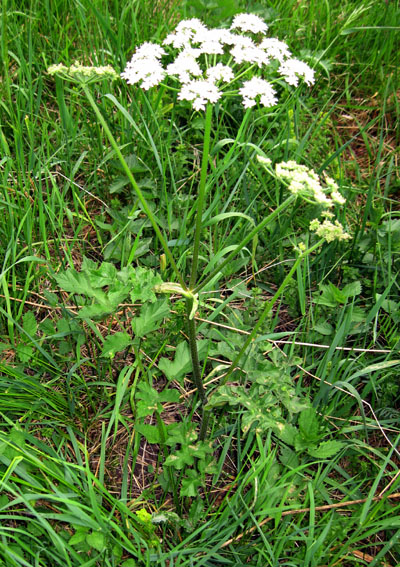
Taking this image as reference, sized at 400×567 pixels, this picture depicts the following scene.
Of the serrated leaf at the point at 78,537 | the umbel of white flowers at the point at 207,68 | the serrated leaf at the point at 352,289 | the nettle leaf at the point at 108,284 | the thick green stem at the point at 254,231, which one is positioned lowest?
the serrated leaf at the point at 78,537

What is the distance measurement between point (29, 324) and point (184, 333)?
0.68m

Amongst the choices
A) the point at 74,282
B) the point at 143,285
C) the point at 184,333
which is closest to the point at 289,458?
the point at 184,333

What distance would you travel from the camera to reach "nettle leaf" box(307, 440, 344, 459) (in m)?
1.83

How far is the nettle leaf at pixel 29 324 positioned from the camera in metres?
2.02

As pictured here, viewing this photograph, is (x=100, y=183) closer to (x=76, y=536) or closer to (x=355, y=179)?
(x=355, y=179)

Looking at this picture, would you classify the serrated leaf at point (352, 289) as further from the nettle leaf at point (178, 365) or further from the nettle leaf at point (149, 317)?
the nettle leaf at point (149, 317)

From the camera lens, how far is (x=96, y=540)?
1.55m

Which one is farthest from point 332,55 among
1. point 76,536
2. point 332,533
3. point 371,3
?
point 76,536

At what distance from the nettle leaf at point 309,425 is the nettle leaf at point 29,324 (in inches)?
46.6

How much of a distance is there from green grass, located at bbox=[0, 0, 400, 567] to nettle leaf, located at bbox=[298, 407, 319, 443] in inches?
0.5

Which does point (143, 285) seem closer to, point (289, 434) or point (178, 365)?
point (178, 365)

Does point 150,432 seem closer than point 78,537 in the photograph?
No

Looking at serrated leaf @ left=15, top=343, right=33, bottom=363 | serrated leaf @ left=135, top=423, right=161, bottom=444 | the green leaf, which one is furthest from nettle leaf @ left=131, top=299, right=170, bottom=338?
the green leaf

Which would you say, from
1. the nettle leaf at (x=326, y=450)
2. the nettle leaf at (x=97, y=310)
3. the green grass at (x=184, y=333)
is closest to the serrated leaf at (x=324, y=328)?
the green grass at (x=184, y=333)
